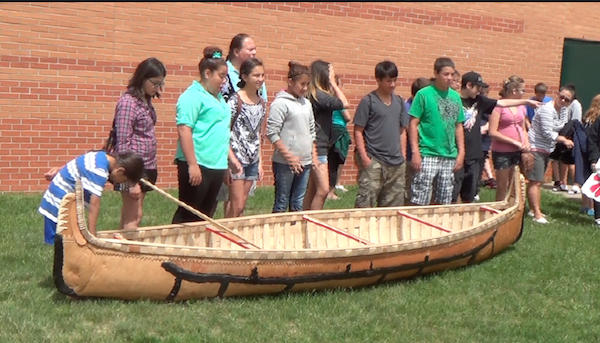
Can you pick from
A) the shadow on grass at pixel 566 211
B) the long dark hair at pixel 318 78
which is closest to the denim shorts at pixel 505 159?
the shadow on grass at pixel 566 211

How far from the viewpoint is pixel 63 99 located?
34.6 ft

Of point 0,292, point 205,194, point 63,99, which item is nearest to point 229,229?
point 205,194

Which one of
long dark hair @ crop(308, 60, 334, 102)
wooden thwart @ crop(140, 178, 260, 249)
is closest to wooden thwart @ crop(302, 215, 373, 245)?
wooden thwart @ crop(140, 178, 260, 249)

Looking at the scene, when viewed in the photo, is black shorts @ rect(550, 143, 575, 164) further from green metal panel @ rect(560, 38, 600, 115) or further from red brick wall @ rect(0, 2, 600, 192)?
green metal panel @ rect(560, 38, 600, 115)

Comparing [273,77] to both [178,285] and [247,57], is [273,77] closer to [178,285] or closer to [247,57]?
[247,57]

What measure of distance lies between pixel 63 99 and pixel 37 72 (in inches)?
20.2

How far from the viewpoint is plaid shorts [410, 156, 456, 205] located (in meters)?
8.14

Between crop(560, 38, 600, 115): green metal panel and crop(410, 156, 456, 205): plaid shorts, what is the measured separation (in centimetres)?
863

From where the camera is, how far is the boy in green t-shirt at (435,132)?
8.01m

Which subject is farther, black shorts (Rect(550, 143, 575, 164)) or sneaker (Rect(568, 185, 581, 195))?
sneaker (Rect(568, 185, 581, 195))

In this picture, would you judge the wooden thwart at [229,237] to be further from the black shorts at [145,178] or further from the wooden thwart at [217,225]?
the black shorts at [145,178]

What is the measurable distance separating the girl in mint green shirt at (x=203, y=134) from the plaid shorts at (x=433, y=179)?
2.47m

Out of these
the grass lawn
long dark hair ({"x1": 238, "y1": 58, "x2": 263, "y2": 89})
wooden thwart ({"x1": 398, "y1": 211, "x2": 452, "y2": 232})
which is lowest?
the grass lawn

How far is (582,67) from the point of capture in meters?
15.9
